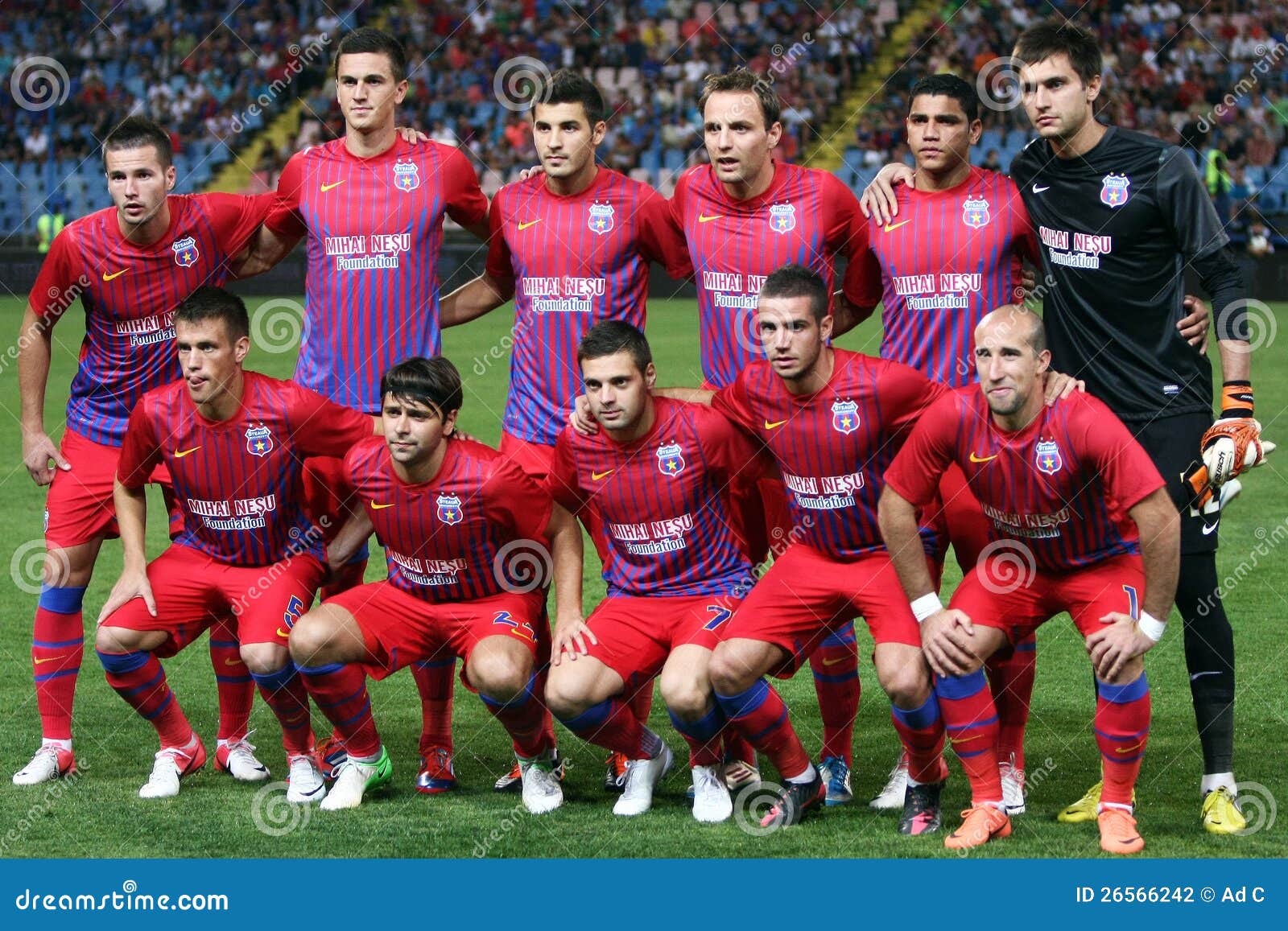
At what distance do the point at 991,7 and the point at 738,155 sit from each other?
21.4m

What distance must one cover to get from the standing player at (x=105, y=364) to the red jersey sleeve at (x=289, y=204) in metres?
0.09

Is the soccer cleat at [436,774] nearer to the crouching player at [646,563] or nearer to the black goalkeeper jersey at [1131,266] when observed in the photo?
the crouching player at [646,563]

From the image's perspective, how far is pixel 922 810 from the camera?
5230mm

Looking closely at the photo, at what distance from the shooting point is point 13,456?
12.4 meters

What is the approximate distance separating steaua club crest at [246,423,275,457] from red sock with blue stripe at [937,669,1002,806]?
8.22 feet

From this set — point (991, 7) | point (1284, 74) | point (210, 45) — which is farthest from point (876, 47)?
point (210, 45)

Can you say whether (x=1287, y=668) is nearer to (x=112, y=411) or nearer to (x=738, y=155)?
(x=738, y=155)

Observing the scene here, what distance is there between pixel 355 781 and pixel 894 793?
186 cm

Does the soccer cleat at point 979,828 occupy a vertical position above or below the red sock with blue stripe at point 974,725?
below

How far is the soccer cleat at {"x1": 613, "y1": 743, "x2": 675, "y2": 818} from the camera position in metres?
5.47

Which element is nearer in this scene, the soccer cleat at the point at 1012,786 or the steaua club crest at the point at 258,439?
the soccer cleat at the point at 1012,786

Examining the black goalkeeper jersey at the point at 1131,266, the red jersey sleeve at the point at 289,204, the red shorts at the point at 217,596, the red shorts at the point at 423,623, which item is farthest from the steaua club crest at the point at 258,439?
the black goalkeeper jersey at the point at 1131,266

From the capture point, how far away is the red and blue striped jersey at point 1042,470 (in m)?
5.00

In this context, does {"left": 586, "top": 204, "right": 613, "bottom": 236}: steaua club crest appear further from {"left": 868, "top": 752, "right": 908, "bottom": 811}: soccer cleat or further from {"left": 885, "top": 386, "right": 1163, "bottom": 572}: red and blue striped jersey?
{"left": 868, "top": 752, "right": 908, "bottom": 811}: soccer cleat
